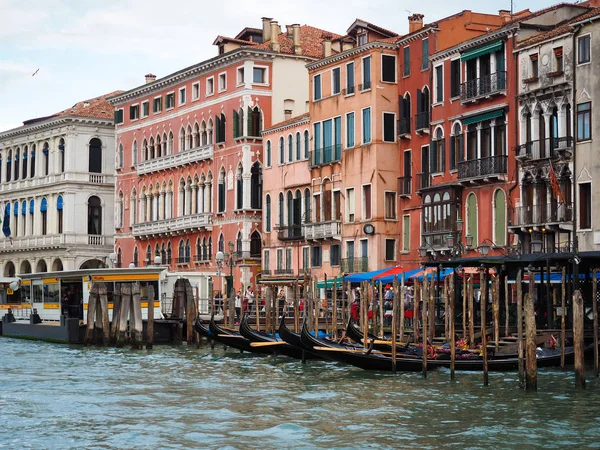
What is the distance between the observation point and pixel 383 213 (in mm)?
37500

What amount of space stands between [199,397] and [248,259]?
24.2 metres

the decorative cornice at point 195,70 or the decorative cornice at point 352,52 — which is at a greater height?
the decorative cornice at point 195,70

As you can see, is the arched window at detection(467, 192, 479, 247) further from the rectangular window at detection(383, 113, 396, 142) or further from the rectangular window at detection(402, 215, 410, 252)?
the rectangular window at detection(383, 113, 396, 142)

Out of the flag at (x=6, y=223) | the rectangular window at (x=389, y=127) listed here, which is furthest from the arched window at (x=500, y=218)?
the flag at (x=6, y=223)

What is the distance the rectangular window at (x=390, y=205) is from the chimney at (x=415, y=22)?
485cm

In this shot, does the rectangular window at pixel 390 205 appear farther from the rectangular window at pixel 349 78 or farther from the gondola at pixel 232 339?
the gondola at pixel 232 339

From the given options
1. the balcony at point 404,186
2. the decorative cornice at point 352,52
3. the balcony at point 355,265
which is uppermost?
the decorative cornice at point 352,52

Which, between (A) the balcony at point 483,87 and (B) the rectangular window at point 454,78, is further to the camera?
(B) the rectangular window at point 454,78

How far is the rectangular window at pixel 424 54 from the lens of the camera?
117 ft

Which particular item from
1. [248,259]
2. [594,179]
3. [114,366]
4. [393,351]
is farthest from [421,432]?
[248,259]

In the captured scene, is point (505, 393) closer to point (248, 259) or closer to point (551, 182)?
point (551, 182)

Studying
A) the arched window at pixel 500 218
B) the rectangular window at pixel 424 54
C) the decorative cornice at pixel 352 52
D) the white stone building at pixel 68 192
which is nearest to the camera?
the arched window at pixel 500 218

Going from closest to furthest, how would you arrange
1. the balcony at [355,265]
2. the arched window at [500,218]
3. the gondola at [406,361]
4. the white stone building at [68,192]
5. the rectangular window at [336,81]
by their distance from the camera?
the gondola at [406,361] < the arched window at [500,218] < the balcony at [355,265] < the rectangular window at [336,81] < the white stone building at [68,192]

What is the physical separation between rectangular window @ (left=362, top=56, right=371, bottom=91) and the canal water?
1381 cm
